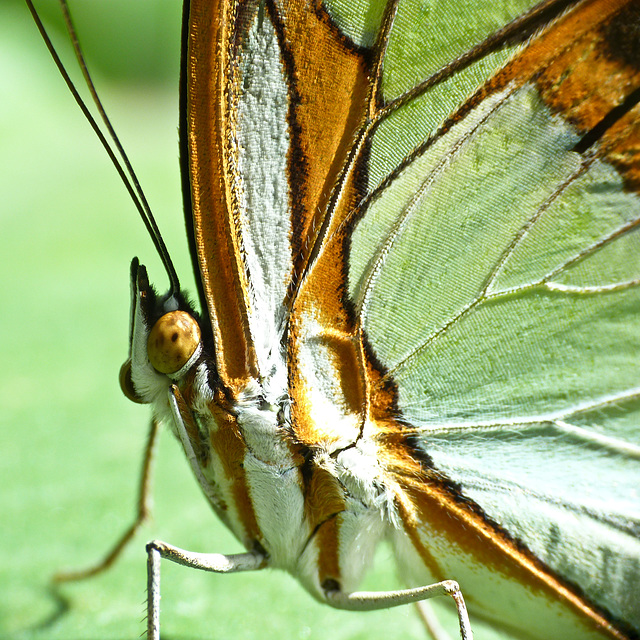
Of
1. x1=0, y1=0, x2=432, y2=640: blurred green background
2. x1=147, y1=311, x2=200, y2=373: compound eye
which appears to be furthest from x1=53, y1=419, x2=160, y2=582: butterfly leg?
x1=147, y1=311, x2=200, y2=373: compound eye

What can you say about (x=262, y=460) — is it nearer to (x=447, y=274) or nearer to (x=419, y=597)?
(x=419, y=597)

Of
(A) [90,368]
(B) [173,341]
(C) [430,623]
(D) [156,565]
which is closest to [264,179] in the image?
(B) [173,341]

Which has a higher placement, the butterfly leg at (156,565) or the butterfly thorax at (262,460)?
the butterfly thorax at (262,460)

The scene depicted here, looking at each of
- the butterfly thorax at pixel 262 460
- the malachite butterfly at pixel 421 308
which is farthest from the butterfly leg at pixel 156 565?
the butterfly thorax at pixel 262 460

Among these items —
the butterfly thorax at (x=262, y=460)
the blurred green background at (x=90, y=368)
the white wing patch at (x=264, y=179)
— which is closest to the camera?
the white wing patch at (x=264, y=179)

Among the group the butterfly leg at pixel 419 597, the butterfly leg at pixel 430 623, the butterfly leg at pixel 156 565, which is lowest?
the butterfly leg at pixel 430 623

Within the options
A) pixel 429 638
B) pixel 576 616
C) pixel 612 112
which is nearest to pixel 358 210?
pixel 612 112

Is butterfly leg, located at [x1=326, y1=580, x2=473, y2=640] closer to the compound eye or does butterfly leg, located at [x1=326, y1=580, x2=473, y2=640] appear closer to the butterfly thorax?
the butterfly thorax

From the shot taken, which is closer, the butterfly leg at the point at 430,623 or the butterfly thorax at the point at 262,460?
the butterfly thorax at the point at 262,460

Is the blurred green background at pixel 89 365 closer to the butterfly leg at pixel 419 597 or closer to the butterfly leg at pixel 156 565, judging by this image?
the butterfly leg at pixel 156 565
